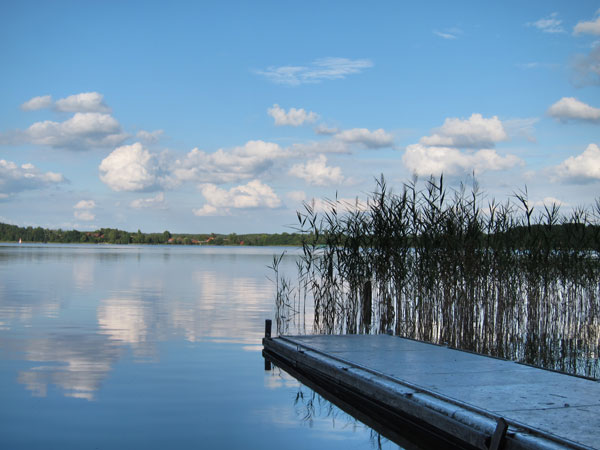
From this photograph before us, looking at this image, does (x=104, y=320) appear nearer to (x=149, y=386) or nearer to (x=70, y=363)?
(x=70, y=363)

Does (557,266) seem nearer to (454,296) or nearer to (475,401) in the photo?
(454,296)

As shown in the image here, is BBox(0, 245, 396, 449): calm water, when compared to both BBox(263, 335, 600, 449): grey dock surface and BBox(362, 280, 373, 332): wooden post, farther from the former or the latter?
BBox(362, 280, 373, 332): wooden post

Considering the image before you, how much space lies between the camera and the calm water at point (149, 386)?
4.90 m

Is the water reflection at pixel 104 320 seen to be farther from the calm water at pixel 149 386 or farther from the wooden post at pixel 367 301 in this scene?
the wooden post at pixel 367 301

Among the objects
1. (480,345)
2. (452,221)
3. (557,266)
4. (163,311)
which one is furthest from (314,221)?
(163,311)

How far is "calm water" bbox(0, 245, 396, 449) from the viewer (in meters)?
4.90

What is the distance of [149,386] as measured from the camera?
6410mm

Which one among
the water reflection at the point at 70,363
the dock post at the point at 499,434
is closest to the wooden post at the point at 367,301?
the water reflection at the point at 70,363

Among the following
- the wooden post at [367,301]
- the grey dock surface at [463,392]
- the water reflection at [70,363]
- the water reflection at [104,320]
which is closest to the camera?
the grey dock surface at [463,392]

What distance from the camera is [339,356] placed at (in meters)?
6.16

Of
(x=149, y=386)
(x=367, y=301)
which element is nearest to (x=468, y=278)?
(x=367, y=301)

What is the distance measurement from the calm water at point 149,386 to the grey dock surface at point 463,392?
36cm

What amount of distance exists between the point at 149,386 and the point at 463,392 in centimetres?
352

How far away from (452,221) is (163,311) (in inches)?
271
